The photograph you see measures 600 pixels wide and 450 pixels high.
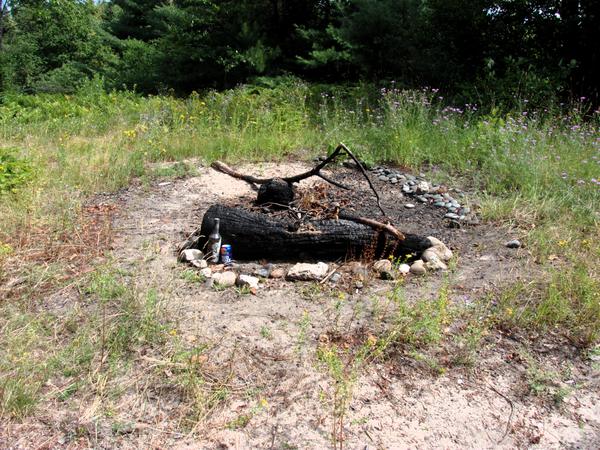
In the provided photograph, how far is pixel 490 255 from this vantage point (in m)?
4.04

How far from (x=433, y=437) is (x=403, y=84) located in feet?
24.2

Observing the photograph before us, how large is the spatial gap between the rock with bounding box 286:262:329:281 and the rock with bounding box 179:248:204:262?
2.28 ft

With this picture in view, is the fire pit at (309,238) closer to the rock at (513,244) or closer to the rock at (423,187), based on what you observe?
the rock at (513,244)

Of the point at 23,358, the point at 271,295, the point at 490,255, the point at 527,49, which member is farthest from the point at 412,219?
the point at 527,49

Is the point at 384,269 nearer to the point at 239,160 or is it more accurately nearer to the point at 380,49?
the point at 239,160

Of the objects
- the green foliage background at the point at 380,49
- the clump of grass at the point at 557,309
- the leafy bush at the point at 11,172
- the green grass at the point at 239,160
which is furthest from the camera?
the green foliage background at the point at 380,49

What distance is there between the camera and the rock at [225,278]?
3516 mm

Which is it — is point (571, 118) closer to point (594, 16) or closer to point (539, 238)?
point (594, 16)

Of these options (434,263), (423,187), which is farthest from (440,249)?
(423,187)

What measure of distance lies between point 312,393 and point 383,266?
4.57 feet

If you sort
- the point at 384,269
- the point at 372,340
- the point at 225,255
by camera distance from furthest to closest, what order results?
the point at 225,255
the point at 384,269
the point at 372,340

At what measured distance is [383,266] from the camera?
3.75m

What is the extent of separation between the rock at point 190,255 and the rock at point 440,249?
171 cm

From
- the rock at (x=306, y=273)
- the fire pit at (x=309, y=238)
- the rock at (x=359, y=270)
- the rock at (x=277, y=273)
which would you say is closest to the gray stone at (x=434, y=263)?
the fire pit at (x=309, y=238)
